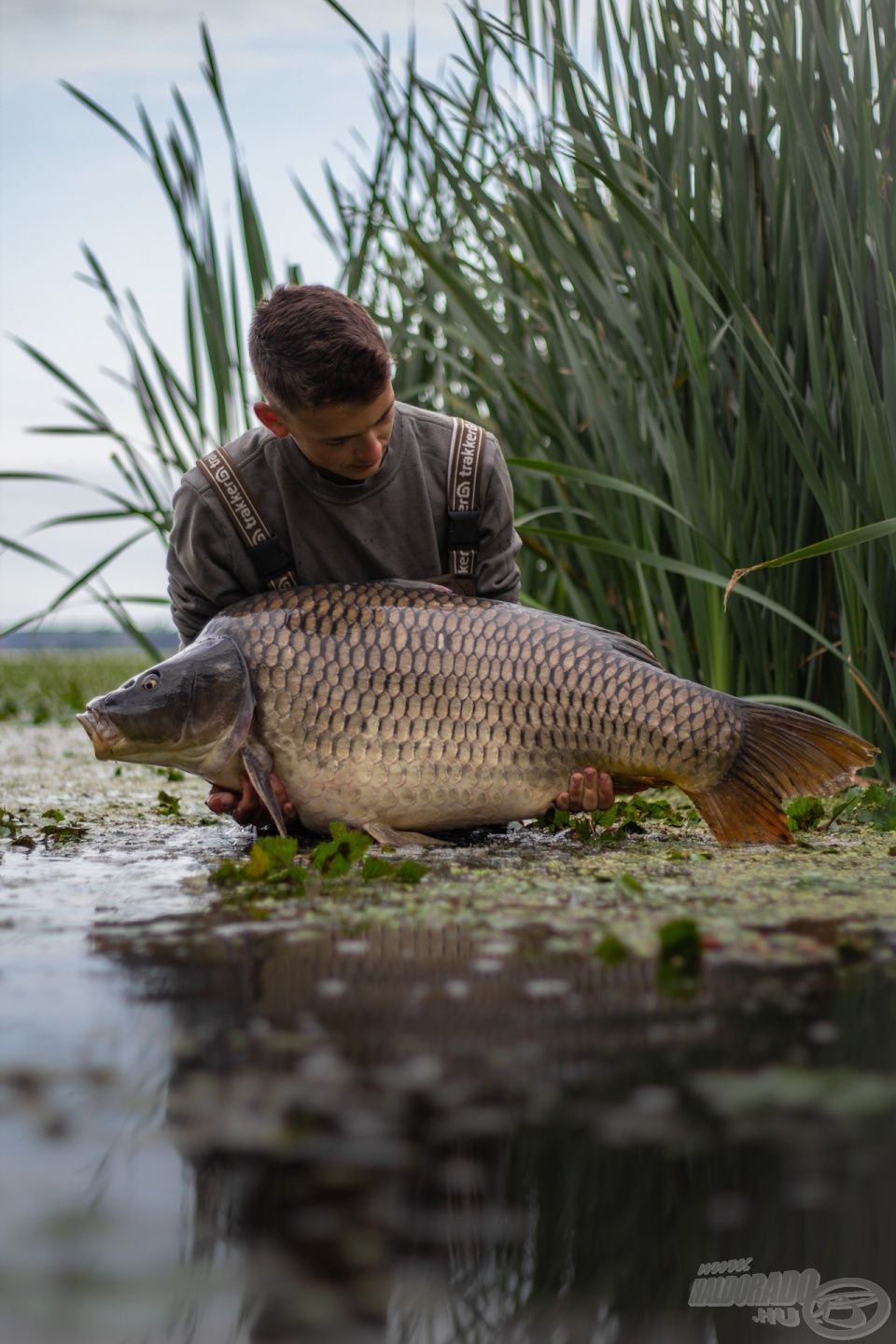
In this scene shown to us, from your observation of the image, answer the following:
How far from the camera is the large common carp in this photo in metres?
2.29

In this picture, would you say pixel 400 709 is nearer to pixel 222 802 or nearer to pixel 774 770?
pixel 222 802

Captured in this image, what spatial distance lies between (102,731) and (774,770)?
113 centimetres

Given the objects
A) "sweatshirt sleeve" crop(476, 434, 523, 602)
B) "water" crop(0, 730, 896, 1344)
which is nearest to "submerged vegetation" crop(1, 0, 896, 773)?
"sweatshirt sleeve" crop(476, 434, 523, 602)

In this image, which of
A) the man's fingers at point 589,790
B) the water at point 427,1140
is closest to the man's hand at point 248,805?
the man's fingers at point 589,790

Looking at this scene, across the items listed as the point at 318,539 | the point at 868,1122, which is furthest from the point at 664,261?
the point at 868,1122

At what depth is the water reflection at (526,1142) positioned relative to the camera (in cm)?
77

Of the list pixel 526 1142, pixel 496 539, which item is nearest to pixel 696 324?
pixel 496 539

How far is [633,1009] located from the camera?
1.24 m

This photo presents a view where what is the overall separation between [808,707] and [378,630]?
1.02 m

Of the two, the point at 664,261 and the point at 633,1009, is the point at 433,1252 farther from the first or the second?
the point at 664,261

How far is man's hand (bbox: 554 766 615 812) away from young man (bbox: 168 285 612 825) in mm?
477

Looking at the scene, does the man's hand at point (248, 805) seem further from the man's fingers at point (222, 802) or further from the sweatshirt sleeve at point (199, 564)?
the sweatshirt sleeve at point (199, 564)

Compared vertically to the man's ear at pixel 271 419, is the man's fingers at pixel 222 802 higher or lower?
lower

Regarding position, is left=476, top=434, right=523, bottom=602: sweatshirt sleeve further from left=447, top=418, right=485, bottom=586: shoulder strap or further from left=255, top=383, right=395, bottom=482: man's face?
left=255, top=383, right=395, bottom=482: man's face
